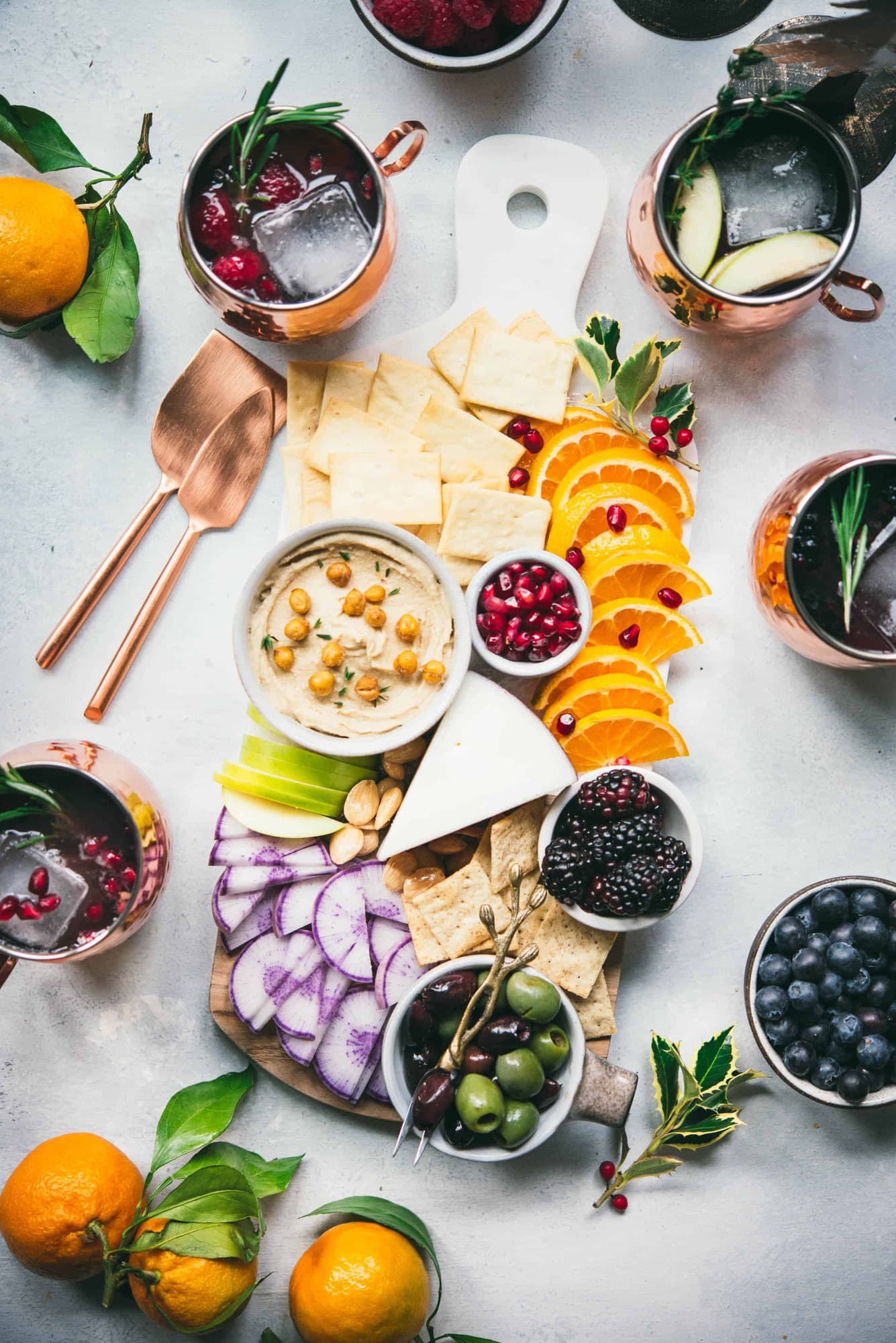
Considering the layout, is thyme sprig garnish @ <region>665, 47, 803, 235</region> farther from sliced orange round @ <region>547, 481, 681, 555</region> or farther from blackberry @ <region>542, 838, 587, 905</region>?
blackberry @ <region>542, 838, 587, 905</region>

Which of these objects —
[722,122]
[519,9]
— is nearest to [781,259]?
[722,122]

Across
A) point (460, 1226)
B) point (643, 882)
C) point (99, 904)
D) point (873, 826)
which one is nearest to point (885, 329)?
point (873, 826)

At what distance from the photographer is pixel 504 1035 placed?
1.98m

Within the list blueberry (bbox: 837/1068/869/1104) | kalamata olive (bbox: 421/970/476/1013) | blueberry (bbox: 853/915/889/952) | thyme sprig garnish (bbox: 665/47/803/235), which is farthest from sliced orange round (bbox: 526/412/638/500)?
blueberry (bbox: 837/1068/869/1104)

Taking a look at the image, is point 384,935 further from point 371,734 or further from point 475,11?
point 475,11

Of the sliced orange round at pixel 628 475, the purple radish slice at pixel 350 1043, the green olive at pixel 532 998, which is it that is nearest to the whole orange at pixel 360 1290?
the purple radish slice at pixel 350 1043

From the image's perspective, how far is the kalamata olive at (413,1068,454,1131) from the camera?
1.95 m

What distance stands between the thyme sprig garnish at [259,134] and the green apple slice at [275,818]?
1.30 m

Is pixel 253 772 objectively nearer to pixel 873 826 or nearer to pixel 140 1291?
pixel 140 1291

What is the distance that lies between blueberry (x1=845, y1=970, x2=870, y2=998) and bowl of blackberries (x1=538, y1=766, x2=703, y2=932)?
17.6 inches

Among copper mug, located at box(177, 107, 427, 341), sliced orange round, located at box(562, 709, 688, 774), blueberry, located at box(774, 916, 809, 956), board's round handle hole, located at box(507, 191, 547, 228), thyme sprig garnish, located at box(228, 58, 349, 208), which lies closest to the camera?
thyme sprig garnish, located at box(228, 58, 349, 208)

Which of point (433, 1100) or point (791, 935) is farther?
point (791, 935)

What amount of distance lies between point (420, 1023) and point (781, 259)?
1828mm

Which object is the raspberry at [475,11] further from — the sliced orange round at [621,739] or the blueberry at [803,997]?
the blueberry at [803,997]
